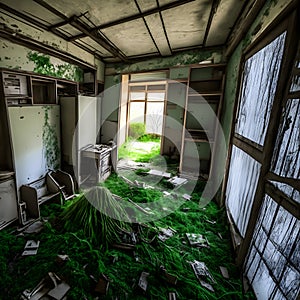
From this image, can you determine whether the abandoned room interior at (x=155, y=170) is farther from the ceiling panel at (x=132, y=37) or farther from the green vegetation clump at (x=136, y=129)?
the green vegetation clump at (x=136, y=129)

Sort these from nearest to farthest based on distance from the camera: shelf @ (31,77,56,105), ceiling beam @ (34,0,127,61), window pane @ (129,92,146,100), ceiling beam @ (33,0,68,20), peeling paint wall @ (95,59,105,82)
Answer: ceiling beam @ (33,0,68,20) < ceiling beam @ (34,0,127,61) < shelf @ (31,77,56,105) < peeling paint wall @ (95,59,105,82) < window pane @ (129,92,146,100)

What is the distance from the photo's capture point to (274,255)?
119 cm

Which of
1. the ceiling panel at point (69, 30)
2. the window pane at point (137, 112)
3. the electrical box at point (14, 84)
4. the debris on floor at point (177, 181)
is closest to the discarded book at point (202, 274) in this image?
the debris on floor at point (177, 181)

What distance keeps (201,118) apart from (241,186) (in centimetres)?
215

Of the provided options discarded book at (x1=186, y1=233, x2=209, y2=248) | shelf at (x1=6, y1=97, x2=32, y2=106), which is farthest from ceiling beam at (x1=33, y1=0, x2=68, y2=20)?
discarded book at (x1=186, y1=233, x2=209, y2=248)

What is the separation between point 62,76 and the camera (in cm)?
319

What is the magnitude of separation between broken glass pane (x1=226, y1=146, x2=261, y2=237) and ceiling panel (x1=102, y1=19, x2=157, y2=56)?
7.95 ft

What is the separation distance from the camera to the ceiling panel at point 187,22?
2.03m

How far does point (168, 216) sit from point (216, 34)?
3.17 metres

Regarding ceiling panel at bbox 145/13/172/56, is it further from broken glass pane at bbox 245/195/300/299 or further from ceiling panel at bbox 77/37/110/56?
broken glass pane at bbox 245/195/300/299

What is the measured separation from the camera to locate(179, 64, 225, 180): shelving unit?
3508 mm

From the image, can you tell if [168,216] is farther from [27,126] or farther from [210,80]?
[210,80]

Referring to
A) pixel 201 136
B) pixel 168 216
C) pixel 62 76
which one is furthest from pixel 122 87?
pixel 168 216

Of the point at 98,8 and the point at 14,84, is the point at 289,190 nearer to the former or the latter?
the point at 98,8
